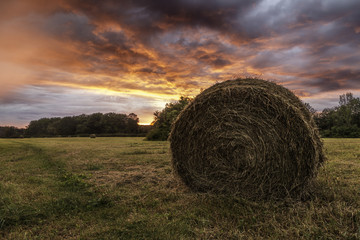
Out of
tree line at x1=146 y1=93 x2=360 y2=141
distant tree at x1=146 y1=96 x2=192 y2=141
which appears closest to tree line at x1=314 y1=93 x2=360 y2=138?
tree line at x1=146 y1=93 x2=360 y2=141

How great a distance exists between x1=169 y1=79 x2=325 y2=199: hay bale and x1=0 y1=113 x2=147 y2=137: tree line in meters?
57.8

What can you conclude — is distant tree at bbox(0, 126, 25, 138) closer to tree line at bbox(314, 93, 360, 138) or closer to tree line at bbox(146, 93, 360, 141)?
tree line at bbox(146, 93, 360, 141)

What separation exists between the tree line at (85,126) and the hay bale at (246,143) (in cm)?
5778

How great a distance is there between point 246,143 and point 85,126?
70.3 metres

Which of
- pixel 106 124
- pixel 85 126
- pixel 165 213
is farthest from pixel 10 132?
pixel 165 213

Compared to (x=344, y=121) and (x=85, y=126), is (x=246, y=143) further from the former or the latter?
(x=85, y=126)

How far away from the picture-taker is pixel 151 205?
4625 mm

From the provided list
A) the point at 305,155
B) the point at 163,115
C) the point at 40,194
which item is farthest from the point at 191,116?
the point at 163,115

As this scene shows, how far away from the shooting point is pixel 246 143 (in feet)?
16.8

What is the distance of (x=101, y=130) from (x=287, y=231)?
70342 mm

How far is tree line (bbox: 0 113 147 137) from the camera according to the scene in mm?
66706

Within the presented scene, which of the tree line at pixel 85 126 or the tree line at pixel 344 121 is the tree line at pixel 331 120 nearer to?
the tree line at pixel 344 121

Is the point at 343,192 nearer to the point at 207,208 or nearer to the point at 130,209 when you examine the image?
the point at 207,208

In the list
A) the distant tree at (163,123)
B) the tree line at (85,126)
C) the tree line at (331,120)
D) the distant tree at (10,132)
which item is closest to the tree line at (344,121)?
the tree line at (331,120)
